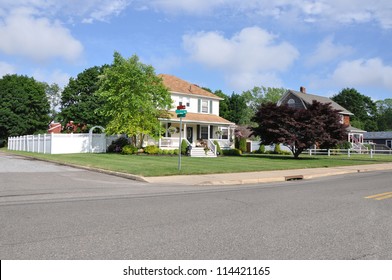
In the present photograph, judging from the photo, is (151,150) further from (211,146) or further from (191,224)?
(191,224)

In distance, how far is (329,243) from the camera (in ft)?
17.7

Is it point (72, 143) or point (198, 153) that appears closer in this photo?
point (72, 143)

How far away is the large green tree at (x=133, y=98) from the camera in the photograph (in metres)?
29.4

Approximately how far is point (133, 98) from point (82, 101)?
95.0ft

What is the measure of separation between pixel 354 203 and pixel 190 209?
4.31 m

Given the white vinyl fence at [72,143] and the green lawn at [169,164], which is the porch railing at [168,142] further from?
the green lawn at [169,164]

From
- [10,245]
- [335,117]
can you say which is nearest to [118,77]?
[335,117]

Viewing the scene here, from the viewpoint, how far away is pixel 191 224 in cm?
654

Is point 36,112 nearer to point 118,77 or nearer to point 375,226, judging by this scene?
point 118,77

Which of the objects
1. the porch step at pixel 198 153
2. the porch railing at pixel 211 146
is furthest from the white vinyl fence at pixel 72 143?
the porch railing at pixel 211 146

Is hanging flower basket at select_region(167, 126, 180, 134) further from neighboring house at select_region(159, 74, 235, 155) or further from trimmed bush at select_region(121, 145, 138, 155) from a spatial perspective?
trimmed bush at select_region(121, 145, 138, 155)

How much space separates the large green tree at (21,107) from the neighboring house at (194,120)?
30.0 meters

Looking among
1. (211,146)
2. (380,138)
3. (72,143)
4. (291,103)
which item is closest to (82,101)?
(72,143)

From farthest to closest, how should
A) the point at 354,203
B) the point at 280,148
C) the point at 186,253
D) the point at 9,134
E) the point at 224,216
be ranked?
the point at 9,134
the point at 280,148
the point at 354,203
the point at 224,216
the point at 186,253
